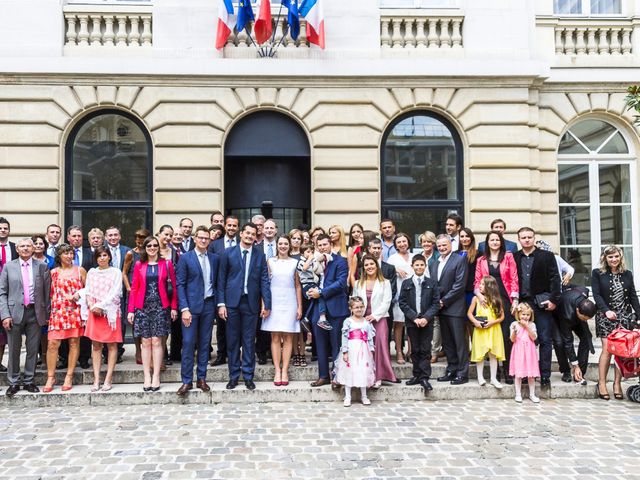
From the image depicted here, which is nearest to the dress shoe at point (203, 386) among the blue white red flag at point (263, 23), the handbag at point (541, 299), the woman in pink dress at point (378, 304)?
the woman in pink dress at point (378, 304)

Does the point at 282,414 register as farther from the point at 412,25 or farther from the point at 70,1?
the point at 70,1

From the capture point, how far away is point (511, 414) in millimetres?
6875

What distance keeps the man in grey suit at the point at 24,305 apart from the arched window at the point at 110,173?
13.6ft

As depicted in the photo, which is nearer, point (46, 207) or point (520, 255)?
point (520, 255)

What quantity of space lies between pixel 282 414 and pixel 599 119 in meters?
10.8

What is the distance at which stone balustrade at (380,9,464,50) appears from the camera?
12.0m

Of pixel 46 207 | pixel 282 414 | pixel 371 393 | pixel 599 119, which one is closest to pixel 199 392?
pixel 282 414

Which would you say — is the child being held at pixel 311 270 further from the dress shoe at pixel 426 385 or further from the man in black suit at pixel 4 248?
the man in black suit at pixel 4 248

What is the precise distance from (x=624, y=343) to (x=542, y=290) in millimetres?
1246

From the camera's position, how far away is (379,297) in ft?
25.3

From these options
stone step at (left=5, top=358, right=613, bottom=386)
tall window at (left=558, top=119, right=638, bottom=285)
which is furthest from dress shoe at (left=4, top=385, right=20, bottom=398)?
tall window at (left=558, top=119, right=638, bottom=285)

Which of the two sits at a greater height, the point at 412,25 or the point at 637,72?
the point at 412,25

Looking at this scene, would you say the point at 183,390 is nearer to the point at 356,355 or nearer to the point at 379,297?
the point at 356,355

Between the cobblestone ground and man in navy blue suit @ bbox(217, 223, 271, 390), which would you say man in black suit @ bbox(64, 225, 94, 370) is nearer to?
the cobblestone ground
